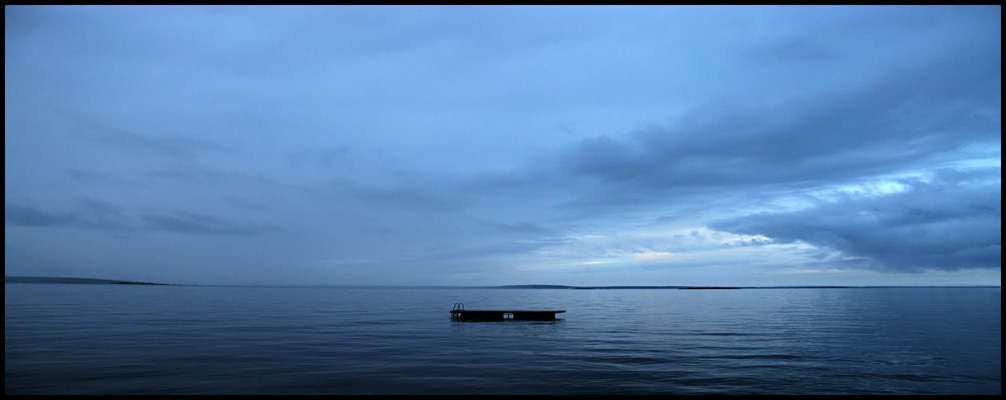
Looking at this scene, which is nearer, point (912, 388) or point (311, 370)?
point (912, 388)

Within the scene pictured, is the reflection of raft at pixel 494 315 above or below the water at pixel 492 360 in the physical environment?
below

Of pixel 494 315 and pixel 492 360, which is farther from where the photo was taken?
pixel 494 315

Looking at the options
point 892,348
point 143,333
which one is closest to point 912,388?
point 892,348

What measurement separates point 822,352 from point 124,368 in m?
37.0

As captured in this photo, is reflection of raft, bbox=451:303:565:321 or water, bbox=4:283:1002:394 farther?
reflection of raft, bbox=451:303:565:321

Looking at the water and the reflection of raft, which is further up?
the water

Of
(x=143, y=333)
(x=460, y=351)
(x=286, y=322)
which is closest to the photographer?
(x=460, y=351)

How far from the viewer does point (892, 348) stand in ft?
119

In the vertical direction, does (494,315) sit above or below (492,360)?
below

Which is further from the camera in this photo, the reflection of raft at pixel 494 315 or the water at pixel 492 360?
the reflection of raft at pixel 494 315

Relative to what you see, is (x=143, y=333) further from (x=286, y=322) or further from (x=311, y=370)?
(x=311, y=370)
